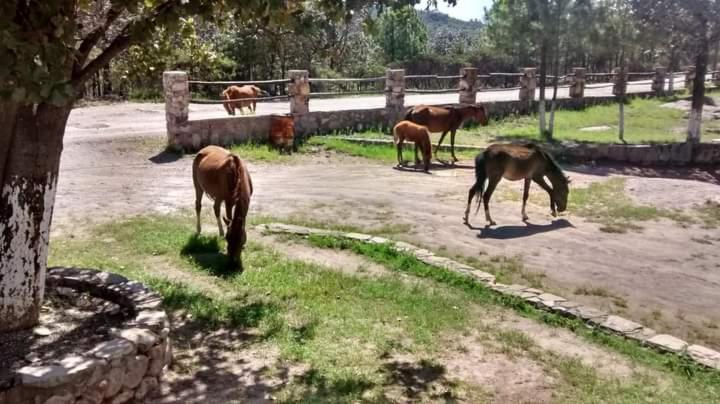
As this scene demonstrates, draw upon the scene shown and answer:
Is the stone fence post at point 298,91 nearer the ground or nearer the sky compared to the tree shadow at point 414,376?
nearer the sky

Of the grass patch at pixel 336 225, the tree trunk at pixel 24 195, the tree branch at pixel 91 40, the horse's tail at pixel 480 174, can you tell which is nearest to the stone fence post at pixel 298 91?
the grass patch at pixel 336 225

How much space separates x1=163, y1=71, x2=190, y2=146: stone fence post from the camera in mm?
15547

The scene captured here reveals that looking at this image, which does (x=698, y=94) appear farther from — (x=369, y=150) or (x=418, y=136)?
(x=369, y=150)

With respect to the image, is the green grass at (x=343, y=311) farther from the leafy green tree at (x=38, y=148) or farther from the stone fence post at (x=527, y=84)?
the stone fence post at (x=527, y=84)

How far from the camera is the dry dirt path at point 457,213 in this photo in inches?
321

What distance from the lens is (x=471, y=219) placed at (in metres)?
11.1

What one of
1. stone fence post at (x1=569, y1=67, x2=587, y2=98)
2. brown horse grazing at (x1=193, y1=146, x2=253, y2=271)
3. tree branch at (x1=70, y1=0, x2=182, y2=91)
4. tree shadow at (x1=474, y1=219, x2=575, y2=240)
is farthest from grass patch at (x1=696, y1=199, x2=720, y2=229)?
stone fence post at (x1=569, y1=67, x2=587, y2=98)

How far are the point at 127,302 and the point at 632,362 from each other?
4413mm

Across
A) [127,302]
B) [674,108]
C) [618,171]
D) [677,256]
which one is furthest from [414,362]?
[674,108]

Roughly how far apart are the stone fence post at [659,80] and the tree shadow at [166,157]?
2725 cm

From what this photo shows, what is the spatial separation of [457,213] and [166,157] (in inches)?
284

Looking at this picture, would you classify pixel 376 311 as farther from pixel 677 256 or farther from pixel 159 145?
pixel 159 145

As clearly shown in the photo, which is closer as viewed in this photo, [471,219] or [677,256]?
[677,256]

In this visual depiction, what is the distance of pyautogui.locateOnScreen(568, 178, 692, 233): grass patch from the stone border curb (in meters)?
3.51
